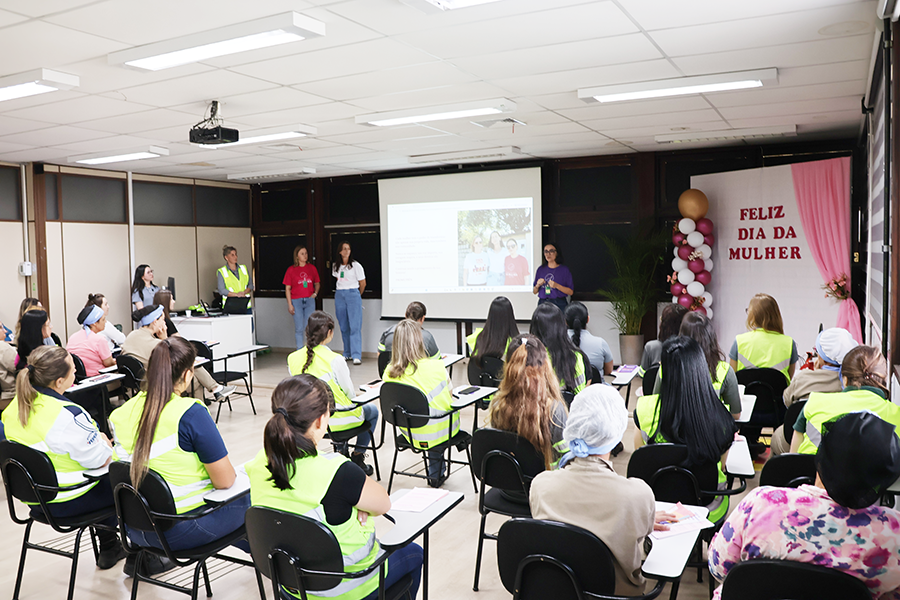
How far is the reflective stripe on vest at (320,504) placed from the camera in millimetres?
2150

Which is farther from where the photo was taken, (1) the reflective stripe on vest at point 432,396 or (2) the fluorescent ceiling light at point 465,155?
(2) the fluorescent ceiling light at point 465,155

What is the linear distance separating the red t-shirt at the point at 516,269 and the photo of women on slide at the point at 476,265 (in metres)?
0.31

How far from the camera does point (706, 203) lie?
754 centimetres

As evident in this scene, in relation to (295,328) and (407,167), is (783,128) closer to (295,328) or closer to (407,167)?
(407,167)

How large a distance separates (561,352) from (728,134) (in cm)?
412

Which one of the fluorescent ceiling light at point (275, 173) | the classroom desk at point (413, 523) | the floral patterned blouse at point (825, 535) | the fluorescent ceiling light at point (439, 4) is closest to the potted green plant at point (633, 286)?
the fluorescent ceiling light at point (275, 173)

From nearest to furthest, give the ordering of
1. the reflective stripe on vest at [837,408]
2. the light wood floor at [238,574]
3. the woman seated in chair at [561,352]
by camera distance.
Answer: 1. the reflective stripe on vest at [837,408]
2. the light wood floor at [238,574]
3. the woman seated in chair at [561,352]

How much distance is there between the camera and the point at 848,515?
5.35 ft

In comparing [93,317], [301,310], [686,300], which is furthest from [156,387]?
[301,310]

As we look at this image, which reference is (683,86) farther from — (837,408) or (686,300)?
(686,300)

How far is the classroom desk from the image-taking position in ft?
7.36

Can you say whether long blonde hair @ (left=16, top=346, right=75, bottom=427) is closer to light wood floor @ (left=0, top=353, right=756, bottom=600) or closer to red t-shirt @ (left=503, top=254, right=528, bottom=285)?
light wood floor @ (left=0, top=353, right=756, bottom=600)

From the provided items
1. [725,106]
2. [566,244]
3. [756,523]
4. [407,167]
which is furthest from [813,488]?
[407,167]

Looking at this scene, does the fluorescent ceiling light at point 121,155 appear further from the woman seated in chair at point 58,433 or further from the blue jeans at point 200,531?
the blue jeans at point 200,531
